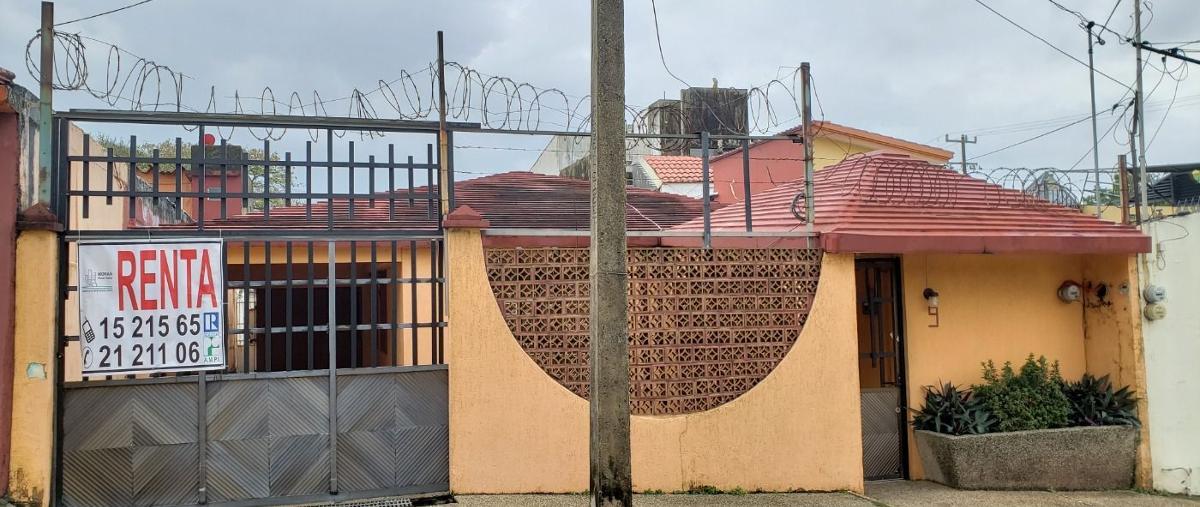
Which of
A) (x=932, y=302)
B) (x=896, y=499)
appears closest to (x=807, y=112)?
(x=932, y=302)

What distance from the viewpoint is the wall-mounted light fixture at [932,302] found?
343 inches

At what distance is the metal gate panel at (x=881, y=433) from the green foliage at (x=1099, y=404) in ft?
5.67

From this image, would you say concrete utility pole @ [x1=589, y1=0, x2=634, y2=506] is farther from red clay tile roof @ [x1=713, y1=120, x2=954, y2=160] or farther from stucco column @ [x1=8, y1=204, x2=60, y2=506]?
red clay tile roof @ [x1=713, y1=120, x2=954, y2=160]

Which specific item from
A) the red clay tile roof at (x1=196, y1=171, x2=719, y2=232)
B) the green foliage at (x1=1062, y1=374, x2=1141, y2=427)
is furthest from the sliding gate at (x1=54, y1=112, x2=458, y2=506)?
the green foliage at (x1=1062, y1=374, x2=1141, y2=427)

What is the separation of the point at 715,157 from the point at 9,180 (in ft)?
48.2

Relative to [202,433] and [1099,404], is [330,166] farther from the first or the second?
[1099,404]

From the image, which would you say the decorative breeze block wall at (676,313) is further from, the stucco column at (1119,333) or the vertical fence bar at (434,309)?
the stucco column at (1119,333)

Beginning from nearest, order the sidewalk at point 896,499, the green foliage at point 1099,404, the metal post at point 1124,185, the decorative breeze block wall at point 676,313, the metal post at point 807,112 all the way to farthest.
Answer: the sidewalk at point 896,499 → the decorative breeze block wall at point 676,313 → the metal post at point 807,112 → the green foliage at point 1099,404 → the metal post at point 1124,185

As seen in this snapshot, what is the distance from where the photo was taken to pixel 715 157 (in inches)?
741

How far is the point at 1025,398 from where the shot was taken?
8320 mm

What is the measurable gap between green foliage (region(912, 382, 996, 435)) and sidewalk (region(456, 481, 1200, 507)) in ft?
1.91

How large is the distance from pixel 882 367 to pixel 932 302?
856mm

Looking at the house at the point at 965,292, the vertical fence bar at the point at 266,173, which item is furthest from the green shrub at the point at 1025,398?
the vertical fence bar at the point at 266,173

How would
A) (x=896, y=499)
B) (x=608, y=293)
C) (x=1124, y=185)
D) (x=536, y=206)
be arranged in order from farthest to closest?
1. (x=536, y=206)
2. (x=1124, y=185)
3. (x=896, y=499)
4. (x=608, y=293)
